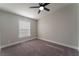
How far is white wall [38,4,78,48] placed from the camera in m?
2.69

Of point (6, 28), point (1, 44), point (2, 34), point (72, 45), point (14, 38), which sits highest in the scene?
point (6, 28)

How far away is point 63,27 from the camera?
3031 millimetres

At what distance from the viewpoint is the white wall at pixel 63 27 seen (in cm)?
269

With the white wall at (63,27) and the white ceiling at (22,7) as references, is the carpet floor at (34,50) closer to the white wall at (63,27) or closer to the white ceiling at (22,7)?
the white wall at (63,27)

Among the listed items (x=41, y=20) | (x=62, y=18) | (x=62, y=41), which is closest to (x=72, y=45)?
(x=62, y=41)

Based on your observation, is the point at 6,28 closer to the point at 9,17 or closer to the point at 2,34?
the point at 2,34

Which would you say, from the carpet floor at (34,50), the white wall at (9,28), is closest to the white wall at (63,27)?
A: the carpet floor at (34,50)

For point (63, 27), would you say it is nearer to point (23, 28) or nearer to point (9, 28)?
point (23, 28)

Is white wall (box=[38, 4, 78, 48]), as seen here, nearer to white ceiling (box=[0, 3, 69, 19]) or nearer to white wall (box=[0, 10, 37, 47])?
white ceiling (box=[0, 3, 69, 19])

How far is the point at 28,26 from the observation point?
6.53ft

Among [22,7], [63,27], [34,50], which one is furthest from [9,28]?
[63,27]

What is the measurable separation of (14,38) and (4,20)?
72 cm

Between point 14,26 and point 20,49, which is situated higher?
point 14,26

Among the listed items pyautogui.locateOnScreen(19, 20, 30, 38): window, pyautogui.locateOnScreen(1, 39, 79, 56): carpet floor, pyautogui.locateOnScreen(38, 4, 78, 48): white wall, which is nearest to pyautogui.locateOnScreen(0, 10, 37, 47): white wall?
Answer: pyautogui.locateOnScreen(19, 20, 30, 38): window
